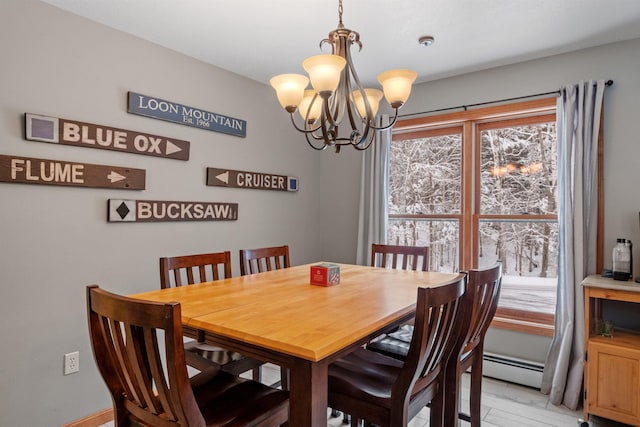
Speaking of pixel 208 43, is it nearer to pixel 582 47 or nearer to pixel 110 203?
pixel 110 203

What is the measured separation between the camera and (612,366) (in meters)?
2.26

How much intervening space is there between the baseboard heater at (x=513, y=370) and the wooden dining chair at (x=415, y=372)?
1.46m

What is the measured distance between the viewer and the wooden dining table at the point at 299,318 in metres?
1.17

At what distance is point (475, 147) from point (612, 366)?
5.90 ft

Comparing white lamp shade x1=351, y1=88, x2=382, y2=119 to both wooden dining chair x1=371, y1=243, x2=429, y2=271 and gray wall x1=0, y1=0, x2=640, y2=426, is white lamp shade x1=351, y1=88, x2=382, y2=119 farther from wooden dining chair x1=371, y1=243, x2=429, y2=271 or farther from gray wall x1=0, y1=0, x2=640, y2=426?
gray wall x1=0, y1=0, x2=640, y2=426

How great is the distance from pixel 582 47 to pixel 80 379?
3873 millimetres

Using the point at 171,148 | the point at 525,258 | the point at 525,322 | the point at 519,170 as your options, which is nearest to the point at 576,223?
the point at 525,258

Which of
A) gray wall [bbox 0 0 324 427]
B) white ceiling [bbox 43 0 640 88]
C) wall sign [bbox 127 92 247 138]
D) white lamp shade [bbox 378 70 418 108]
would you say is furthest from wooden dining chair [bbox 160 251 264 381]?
white ceiling [bbox 43 0 640 88]

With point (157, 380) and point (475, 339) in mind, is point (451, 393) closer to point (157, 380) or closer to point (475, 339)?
point (475, 339)

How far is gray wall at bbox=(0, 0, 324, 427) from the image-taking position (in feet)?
6.70

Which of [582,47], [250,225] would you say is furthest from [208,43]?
[582,47]

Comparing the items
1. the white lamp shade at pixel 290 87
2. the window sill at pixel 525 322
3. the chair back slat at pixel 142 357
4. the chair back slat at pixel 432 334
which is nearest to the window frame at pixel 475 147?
the window sill at pixel 525 322

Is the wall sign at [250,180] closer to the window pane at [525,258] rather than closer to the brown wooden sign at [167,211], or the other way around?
the brown wooden sign at [167,211]

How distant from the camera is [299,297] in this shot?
176 cm
